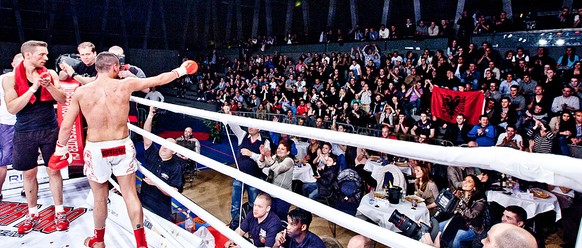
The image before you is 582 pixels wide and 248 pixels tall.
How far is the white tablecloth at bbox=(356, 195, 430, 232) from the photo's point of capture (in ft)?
12.4

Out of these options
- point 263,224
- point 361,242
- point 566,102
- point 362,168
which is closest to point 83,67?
point 263,224

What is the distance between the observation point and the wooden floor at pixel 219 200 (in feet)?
14.5

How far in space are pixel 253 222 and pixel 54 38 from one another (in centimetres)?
1899

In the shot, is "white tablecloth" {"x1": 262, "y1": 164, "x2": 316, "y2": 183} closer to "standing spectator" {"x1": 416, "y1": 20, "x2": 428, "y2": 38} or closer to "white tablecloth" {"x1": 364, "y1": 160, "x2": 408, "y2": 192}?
"white tablecloth" {"x1": 364, "y1": 160, "x2": 408, "y2": 192}

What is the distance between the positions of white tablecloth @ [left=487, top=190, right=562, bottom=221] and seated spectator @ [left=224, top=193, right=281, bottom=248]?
297cm

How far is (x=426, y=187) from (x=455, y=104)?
3500 millimetres

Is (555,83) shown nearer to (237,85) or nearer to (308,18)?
(237,85)

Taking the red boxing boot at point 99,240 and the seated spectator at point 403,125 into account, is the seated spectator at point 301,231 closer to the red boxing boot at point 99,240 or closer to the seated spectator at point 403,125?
the red boxing boot at point 99,240

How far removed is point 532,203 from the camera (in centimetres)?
411

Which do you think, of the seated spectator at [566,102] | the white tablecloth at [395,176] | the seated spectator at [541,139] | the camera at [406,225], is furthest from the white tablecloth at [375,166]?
the seated spectator at [566,102]

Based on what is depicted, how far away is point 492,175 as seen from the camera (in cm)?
480

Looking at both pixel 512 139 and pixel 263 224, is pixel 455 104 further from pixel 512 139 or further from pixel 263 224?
pixel 263 224

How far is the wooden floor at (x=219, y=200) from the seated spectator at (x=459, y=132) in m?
2.33

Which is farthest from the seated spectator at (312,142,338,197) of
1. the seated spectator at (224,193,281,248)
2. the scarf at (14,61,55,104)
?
the scarf at (14,61,55,104)
